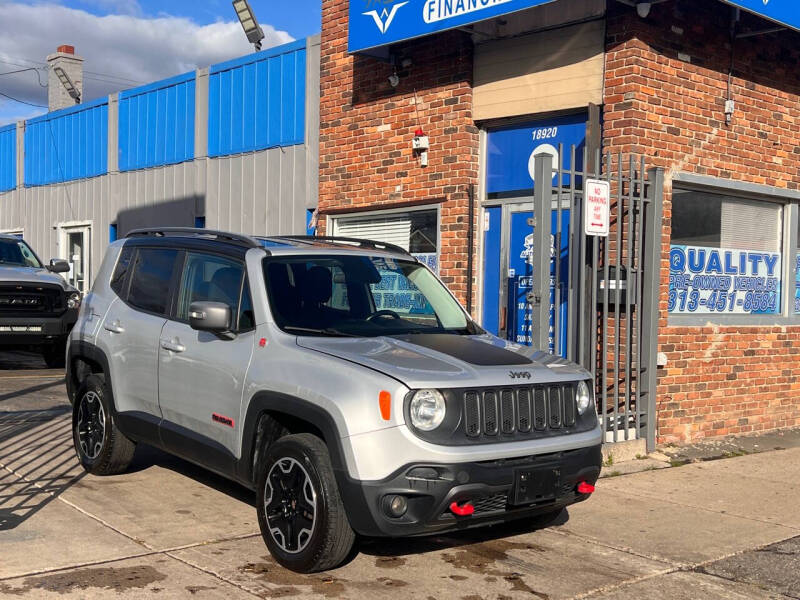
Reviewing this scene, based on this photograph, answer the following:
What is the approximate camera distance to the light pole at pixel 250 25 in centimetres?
1559

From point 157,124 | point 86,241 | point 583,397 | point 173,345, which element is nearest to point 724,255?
point 583,397

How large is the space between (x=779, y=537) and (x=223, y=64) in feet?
37.5

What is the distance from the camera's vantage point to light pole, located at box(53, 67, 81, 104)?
72.3ft

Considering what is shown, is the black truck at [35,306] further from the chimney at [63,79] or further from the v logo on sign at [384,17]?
the chimney at [63,79]

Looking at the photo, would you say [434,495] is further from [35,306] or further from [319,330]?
[35,306]

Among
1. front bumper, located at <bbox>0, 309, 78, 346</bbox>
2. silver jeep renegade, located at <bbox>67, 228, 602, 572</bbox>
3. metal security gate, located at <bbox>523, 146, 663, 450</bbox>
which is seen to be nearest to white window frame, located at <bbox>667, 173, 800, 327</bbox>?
metal security gate, located at <bbox>523, 146, 663, 450</bbox>

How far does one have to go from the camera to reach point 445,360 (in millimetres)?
5109

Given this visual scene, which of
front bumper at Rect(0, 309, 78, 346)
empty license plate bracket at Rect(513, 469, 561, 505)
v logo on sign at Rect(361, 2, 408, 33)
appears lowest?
empty license plate bracket at Rect(513, 469, 561, 505)

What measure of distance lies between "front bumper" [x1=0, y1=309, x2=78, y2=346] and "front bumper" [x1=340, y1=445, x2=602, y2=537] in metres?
9.86

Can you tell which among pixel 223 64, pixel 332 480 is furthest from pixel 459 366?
pixel 223 64

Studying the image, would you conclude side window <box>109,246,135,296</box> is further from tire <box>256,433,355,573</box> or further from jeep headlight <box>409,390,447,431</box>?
jeep headlight <box>409,390,447,431</box>

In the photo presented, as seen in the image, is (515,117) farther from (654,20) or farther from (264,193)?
(264,193)

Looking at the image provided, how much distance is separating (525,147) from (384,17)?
2150 millimetres

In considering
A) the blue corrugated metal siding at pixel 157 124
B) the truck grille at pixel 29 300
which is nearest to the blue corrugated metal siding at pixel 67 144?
the blue corrugated metal siding at pixel 157 124
